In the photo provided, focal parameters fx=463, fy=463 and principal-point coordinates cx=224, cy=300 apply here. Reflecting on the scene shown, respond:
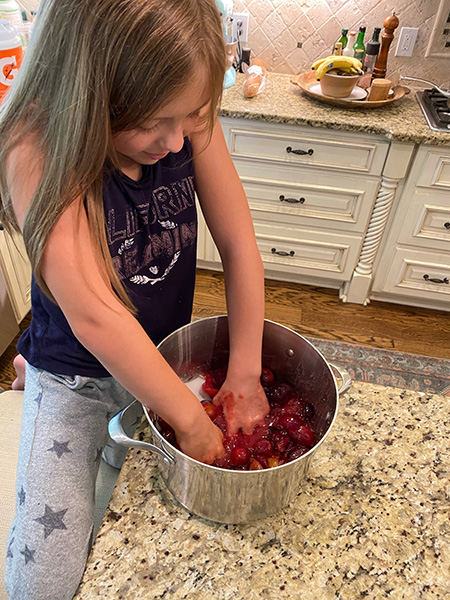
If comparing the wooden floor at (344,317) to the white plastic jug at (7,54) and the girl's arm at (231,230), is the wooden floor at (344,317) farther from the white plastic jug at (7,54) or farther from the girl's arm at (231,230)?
the girl's arm at (231,230)

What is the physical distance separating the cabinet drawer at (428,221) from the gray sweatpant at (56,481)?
1393mm

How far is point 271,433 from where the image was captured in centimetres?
66

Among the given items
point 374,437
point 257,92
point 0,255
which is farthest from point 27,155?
point 257,92

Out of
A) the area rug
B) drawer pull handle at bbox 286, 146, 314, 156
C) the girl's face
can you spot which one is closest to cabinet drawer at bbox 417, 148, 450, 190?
drawer pull handle at bbox 286, 146, 314, 156

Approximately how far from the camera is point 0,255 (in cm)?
156

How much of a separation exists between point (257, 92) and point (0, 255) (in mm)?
1141

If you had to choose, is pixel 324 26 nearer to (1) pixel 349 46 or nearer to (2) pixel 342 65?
(1) pixel 349 46

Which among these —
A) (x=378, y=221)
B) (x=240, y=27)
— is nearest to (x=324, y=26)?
(x=240, y=27)

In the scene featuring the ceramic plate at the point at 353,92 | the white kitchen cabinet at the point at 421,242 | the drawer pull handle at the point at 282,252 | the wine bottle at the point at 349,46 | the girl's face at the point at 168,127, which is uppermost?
the girl's face at the point at 168,127

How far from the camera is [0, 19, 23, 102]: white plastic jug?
1418 mm

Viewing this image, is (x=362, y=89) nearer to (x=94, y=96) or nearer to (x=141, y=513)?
(x=94, y=96)

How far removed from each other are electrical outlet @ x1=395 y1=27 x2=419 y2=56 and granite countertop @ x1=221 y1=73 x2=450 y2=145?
22 cm

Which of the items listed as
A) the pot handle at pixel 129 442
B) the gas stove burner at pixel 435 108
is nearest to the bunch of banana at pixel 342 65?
the gas stove burner at pixel 435 108

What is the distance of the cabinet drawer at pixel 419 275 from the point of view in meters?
1.92
